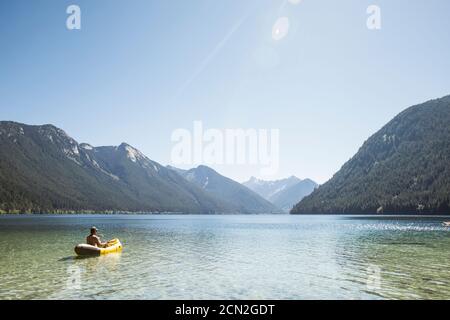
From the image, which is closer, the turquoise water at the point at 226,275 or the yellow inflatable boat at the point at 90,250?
the turquoise water at the point at 226,275

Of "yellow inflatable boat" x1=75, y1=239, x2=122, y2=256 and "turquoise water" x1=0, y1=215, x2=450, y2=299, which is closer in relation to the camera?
"turquoise water" x1=0, y1=215, x2=450, y2=299

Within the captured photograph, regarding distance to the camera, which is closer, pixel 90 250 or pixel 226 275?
pixel 226 275

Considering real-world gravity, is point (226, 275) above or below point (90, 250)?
below

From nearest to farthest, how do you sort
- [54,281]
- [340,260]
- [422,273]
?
[54,281] < [422,273] < [340,260]

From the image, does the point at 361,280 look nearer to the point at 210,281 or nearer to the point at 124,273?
the point at 210,281

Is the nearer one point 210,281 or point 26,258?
point 210,281
